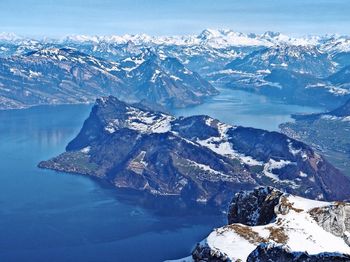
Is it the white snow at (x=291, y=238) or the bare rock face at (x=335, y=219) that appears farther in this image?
the bare rock face at (x=335, y=219)

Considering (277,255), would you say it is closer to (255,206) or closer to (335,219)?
(335,219)

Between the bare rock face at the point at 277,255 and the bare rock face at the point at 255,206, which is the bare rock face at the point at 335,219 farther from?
the bare rock face at the point at 277,255

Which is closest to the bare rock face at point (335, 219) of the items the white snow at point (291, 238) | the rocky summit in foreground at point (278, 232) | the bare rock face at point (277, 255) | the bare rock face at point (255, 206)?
the rocky summit in foreground at point (278, 232)

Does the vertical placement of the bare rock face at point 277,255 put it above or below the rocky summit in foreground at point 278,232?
above

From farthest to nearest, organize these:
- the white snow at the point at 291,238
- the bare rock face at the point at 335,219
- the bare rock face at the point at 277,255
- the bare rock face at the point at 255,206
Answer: the bare rock face at the point at 255,206 < the bare rock face at the point at 335,219 < the white snow at the point at 291,238 < the bare rock face at the point at 277,255

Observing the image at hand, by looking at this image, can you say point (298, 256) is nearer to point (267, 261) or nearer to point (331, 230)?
point (267, 261)

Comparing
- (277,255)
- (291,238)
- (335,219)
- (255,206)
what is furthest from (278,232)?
(255,206)

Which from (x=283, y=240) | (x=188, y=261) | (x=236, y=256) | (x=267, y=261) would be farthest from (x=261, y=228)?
(x=188, y=261)

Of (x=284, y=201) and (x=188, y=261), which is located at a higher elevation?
(x=284, y=201)
